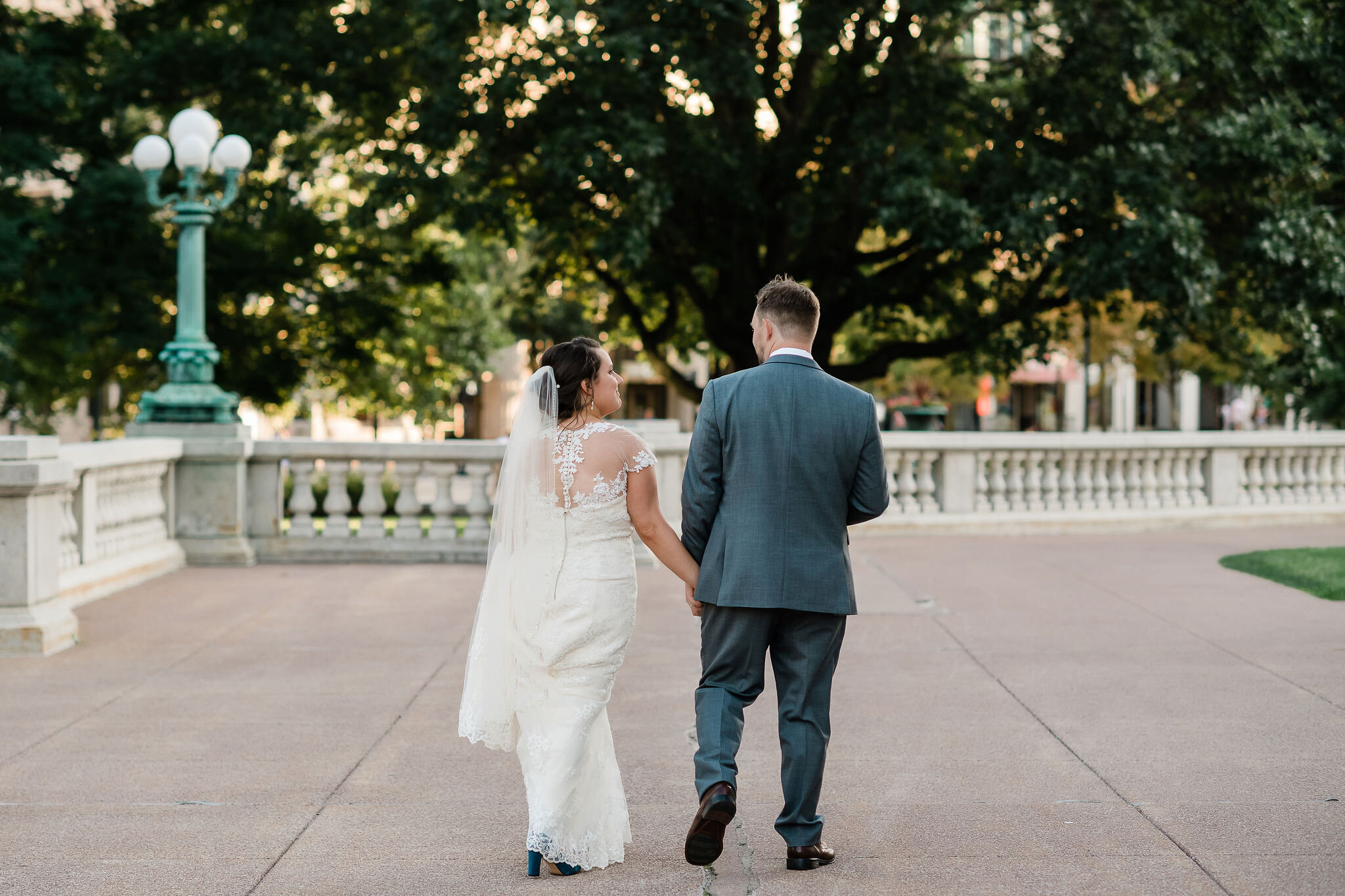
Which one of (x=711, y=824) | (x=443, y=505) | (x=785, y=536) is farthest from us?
(x=443, y=505)

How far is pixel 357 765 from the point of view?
217 inches

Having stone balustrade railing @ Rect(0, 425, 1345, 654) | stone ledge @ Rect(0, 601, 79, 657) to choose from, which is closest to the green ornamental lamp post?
stone balustrade railing @ Rect(0, 425, 1345, 654)

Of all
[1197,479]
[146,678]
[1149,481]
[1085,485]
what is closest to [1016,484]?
[1085,485]

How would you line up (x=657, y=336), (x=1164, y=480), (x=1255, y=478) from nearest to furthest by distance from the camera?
(x=1164, y=480), (x=1255, y=478), (x=657, y=336)

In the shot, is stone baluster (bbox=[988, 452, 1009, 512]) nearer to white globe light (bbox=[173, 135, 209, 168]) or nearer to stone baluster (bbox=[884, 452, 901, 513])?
stone baluster (bbox=[884, 452, 901, 513])

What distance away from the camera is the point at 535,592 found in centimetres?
440

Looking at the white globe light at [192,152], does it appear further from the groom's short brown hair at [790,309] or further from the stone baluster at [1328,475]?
the stone baluster at [1328,475]

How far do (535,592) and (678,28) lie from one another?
1192cm

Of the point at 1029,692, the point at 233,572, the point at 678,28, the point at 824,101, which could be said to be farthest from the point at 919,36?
the point at 1029,692

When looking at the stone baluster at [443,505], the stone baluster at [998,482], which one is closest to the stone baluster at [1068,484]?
the stone baluster at [998,482]

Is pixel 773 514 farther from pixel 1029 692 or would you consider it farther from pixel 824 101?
pixel 824 101

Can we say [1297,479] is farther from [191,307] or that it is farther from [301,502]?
[191,307]

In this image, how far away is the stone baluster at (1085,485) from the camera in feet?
49.9

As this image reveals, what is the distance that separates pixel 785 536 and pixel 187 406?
921cm
